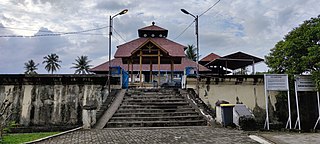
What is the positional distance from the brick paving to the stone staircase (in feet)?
3.00

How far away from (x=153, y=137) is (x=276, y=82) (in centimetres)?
606

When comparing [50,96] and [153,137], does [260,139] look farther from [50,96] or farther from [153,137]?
[50,96]

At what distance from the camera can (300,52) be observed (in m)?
10.5

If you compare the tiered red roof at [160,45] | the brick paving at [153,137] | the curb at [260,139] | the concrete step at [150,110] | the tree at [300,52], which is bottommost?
the brick paving at [153,137]

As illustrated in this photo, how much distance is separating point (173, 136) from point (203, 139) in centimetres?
91

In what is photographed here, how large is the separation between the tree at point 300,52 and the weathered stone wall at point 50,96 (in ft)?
27.3

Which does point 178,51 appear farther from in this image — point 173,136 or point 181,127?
point 173,136

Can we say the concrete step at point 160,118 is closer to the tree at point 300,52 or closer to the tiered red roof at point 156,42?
the tree at point 300,52

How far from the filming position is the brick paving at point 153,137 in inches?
258

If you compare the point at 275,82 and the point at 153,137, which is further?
the point at 275,82

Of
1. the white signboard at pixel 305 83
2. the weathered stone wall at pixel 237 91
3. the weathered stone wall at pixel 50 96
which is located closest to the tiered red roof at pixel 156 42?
the weathered stone wall at pixel 237 91

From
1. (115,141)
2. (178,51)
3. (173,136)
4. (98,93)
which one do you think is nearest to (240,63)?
(178,51)

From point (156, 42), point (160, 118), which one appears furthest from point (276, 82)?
point (156, 42)

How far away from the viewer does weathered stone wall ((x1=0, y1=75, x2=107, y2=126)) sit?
11.1 metres
